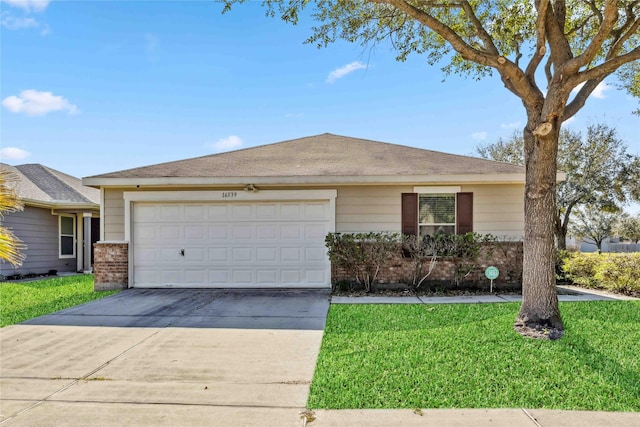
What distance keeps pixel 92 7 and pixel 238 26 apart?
11.2ft

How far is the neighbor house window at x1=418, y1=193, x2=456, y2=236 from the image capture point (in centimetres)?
904

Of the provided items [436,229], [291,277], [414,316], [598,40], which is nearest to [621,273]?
[436,229]

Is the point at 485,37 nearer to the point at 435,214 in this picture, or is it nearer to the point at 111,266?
the point at 435,214

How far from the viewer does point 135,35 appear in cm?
1021

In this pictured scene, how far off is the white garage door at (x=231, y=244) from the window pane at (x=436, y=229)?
2313mm

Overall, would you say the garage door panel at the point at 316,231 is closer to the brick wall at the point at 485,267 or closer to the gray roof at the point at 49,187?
the brick wall at the point at 485,267

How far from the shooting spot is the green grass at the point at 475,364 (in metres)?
3.35

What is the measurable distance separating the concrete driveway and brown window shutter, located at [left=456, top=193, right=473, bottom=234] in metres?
4.12

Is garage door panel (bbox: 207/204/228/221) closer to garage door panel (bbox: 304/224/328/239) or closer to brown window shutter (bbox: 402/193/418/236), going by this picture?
garage door panel (bbox: 304/224/328/239)

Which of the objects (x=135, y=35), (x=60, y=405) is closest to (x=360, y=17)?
(x=135, y=35)

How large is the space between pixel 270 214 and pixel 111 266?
4.14 metres

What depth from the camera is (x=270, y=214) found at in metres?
9.19

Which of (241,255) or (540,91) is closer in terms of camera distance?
(540,91)

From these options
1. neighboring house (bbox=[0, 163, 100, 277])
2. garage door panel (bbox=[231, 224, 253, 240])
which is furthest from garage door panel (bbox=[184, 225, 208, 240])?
neighboring house (bbox=[0, 163, 100, 277])
